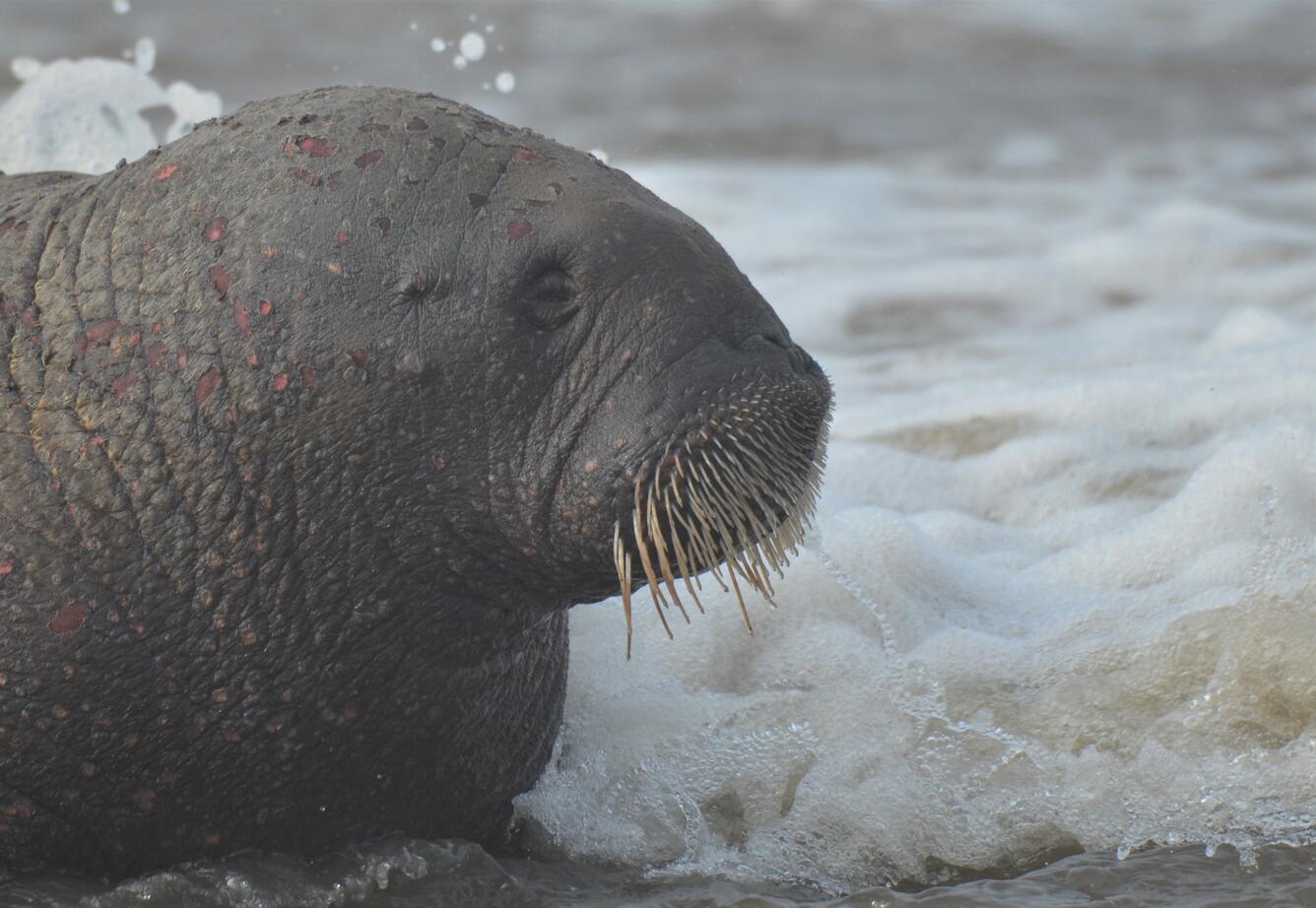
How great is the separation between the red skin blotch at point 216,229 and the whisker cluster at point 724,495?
1.26 m

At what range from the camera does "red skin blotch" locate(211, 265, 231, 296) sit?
14.3ft

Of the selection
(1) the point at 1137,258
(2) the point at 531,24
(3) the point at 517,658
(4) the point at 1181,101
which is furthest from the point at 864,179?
(3) the point at 517,658

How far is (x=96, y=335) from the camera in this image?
445cm

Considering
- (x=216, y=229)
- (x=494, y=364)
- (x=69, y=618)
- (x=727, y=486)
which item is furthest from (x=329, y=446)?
(x=727, y=486)

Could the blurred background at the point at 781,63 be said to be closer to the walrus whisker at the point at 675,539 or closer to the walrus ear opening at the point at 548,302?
the walrus ear opening at the point at 548,302

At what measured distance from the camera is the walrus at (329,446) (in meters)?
4.29

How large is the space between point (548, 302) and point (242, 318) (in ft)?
2.51

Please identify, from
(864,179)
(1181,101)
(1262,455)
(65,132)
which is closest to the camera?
(1262,455)

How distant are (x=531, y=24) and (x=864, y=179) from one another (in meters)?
6.91

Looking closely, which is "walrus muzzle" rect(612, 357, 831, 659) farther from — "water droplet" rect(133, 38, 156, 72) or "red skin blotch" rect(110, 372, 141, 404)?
"water droplet" rect(133, 38, 156, 72)

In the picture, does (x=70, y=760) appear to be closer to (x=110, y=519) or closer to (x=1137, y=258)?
(x=110, y=519)

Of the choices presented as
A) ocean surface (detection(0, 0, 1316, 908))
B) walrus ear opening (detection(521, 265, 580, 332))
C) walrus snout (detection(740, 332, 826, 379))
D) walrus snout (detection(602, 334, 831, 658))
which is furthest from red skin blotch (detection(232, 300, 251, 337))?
ocean surface (detection(0, 0, 1316, 908))

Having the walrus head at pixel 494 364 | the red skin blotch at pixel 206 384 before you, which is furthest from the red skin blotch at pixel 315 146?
the red skin blotch at pixel 206 384

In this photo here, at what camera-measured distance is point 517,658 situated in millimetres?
4930
